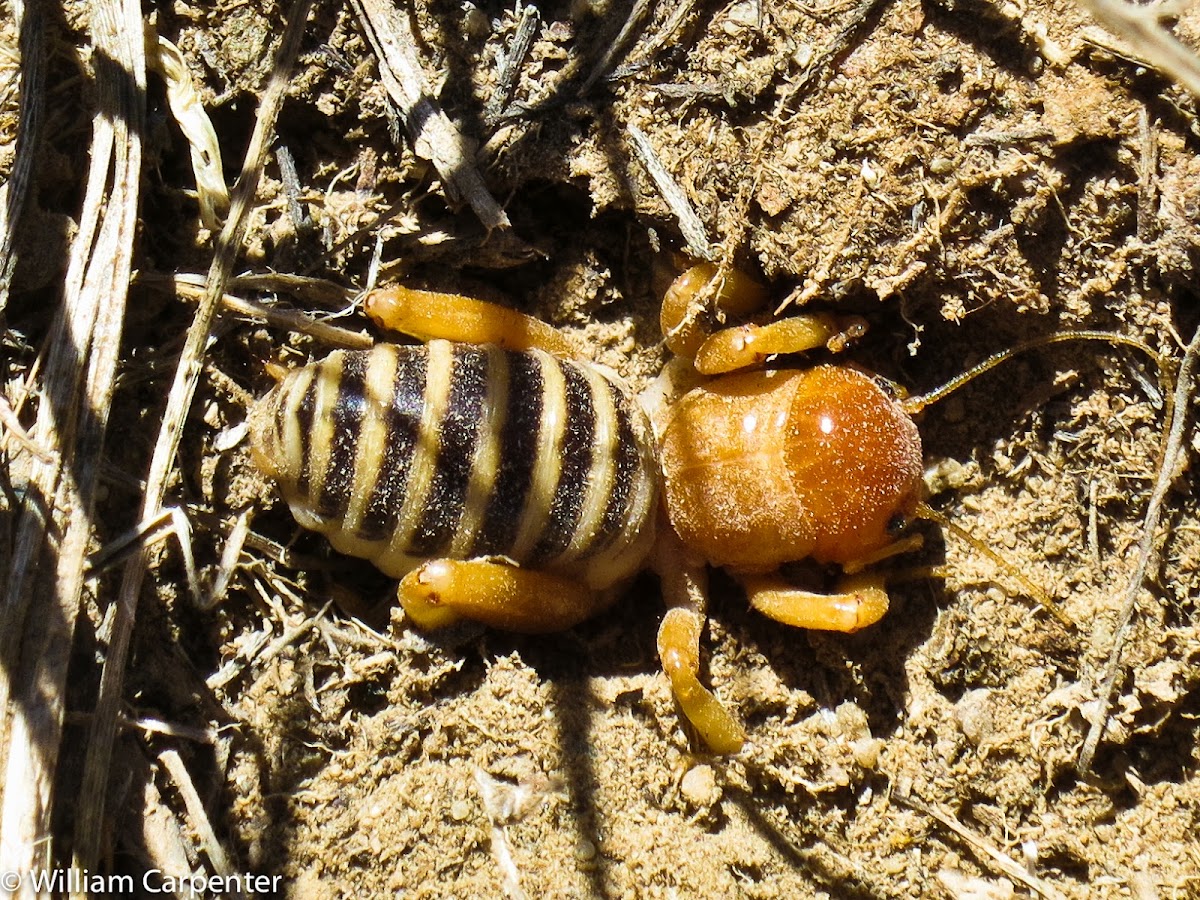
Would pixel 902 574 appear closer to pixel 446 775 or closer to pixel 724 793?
pixel 724 793

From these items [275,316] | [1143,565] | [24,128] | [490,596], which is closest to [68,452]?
[275,316]

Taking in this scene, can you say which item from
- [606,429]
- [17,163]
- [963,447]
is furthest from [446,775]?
[17,163]


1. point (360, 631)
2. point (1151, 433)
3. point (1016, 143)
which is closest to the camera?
point (1016, 143)

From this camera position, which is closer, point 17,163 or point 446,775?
point 17,163

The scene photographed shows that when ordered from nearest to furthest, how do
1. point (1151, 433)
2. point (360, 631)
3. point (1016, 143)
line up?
point (1016, 143), point (1151, 433), point (360, 631)

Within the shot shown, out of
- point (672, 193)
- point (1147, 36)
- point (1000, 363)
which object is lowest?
point (1000, 363)

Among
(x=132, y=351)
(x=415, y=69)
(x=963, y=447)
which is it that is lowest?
(x=963, y=447)

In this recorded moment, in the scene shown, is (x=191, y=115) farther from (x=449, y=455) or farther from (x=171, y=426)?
(x=449, y=455)

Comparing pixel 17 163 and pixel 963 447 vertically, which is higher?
pixel 17 163
